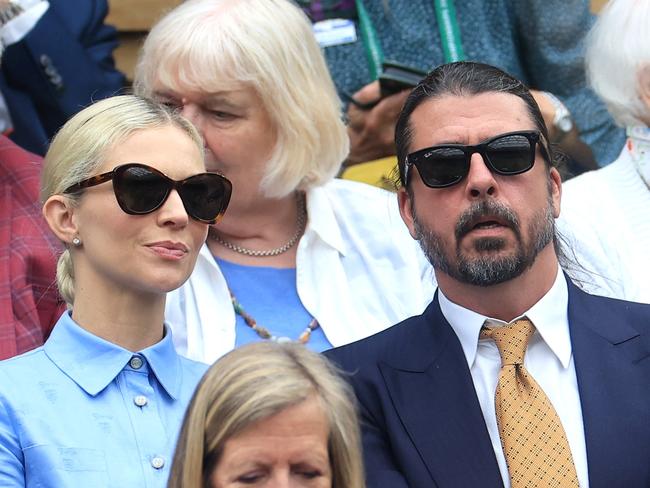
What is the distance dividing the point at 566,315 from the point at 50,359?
1.11 metres

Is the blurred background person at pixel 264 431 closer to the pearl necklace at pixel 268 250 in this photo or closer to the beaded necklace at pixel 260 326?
the beaded necklace at pixel 260 326

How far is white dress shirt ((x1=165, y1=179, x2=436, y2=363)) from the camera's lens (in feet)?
11.5

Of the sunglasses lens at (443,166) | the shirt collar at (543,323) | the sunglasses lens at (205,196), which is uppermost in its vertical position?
the sunglasses lens at (205,196)

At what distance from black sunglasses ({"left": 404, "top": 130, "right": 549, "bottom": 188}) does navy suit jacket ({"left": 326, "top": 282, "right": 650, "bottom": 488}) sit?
29 centimetres

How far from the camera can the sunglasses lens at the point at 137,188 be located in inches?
113

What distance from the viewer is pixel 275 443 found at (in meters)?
2.38

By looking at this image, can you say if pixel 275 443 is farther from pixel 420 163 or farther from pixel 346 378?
pixel 420 163

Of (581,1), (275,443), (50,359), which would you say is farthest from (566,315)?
(581,1)

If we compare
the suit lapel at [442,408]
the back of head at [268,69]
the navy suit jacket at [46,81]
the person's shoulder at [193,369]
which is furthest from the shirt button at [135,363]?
the navy suit jacket at [46,81]

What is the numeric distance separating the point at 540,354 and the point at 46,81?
6.58 ft

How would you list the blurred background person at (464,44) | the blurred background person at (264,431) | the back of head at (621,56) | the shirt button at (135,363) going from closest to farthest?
the blurred background person at (264,431) → the shirt button at (135,363) → the back of head at (621,56) → the blurred background person at (464,44)

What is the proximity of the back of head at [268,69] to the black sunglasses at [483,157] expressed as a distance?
0.83 m

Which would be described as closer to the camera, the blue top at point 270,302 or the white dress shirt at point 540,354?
the white dress shirt at point 540,354

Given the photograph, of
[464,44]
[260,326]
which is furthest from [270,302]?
[464,44]
